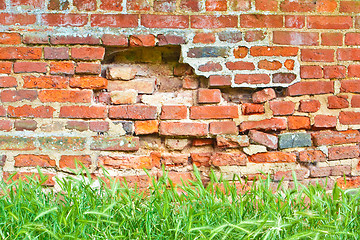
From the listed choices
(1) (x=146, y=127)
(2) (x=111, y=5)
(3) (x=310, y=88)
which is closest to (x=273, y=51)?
(3) (x=310, y=88)

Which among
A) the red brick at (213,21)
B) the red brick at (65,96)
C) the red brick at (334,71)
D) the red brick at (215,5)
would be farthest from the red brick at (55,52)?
the red brick at (334,71)

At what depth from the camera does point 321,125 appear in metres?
2.08

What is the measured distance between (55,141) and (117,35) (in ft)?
2.44

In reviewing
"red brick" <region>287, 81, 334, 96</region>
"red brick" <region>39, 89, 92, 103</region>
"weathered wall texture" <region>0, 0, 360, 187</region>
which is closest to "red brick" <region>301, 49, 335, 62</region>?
"weathered wall texture" <region>0, 0, 360, 187</region>

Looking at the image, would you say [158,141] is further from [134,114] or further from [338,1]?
[338,1]

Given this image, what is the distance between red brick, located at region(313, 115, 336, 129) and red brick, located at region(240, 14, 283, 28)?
635 mm

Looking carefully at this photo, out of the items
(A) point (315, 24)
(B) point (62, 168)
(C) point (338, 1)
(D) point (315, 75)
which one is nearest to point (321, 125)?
(D) point (315, 75)

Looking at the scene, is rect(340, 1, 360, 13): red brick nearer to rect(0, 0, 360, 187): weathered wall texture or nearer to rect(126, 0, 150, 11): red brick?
rect(0, 0, 360, 187): weathered wall texture

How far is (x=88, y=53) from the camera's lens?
1.99 metres

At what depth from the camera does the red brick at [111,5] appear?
1.98m

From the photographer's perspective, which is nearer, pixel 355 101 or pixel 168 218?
pixel 168 218

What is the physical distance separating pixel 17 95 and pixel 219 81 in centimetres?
123

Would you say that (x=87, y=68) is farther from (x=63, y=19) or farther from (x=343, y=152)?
(x=343, y=152)

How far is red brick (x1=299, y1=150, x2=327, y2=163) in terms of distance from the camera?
2066 mm
